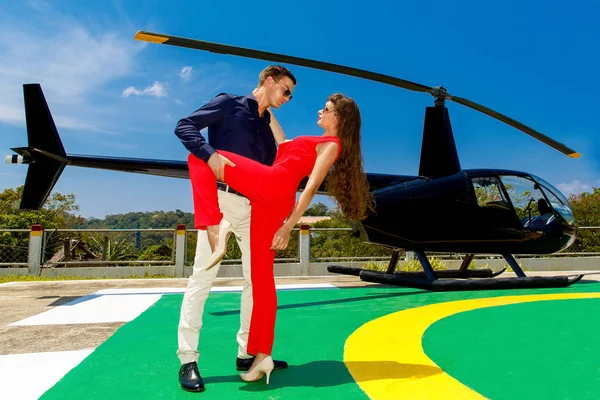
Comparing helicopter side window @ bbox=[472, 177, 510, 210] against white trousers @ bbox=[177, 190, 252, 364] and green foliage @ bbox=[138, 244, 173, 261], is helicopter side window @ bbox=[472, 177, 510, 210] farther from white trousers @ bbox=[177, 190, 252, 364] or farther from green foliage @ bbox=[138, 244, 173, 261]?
green foliage @ bbox=[138, 244, 173, 261]

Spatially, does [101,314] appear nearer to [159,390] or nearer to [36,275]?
[159,390]

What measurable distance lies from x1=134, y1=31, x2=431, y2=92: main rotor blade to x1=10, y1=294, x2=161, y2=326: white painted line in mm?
2944

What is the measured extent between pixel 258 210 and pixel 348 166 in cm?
64

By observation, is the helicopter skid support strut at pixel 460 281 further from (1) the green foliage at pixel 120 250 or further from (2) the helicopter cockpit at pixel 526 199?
(1) the green foliage at pixel 120 250

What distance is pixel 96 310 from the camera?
4.76 metres

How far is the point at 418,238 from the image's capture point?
629 centimetres

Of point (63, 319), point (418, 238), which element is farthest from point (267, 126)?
point (418, 238)

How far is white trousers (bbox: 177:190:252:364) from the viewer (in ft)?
7.20

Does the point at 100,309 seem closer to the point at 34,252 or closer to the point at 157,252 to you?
the point at 34,252

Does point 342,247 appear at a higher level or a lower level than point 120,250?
higher

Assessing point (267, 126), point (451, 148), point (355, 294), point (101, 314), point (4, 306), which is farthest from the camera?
point (451, 148)

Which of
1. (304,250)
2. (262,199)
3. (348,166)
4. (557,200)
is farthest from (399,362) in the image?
(304,250)

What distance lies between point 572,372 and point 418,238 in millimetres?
3954

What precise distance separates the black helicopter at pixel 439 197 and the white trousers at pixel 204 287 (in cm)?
386
